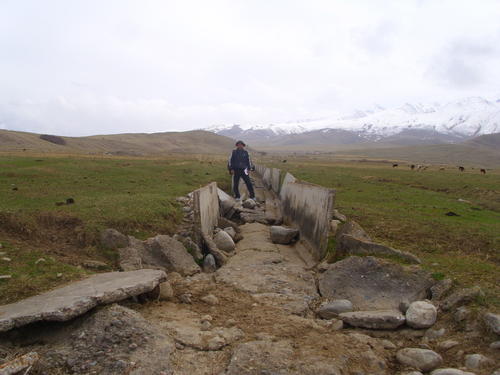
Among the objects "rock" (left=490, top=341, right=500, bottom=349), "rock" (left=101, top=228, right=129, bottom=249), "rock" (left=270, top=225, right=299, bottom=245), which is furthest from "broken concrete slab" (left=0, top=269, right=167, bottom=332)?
"rock" (left=270, top=225, right=299, bottom=245)

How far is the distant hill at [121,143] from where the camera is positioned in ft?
202

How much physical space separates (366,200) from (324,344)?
40.5ft

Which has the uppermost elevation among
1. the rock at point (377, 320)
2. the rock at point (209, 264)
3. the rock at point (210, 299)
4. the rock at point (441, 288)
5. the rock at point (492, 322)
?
the rock at point (492, 322)

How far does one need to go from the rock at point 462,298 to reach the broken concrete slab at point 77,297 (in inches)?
165

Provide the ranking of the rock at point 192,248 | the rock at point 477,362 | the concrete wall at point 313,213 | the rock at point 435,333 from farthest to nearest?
the concrete wall at point 313,213
the rock at point 192,248
the rock at point 435,333
the rock at point 477,362

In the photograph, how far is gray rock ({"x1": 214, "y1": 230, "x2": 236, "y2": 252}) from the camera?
916 centimetres

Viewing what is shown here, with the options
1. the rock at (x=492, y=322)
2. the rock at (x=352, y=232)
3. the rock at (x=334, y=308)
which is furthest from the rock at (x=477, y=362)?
the rock at (x=352, y=232)

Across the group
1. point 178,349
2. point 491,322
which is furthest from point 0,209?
point 491,322

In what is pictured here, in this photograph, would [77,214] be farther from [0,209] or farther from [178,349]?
A: [178,349]

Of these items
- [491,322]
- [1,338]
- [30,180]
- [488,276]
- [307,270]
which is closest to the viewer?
[1,338]

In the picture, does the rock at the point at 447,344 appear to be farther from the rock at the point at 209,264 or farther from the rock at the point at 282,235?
the rock at the point at 282,235

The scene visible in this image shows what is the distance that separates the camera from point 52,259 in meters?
6.09

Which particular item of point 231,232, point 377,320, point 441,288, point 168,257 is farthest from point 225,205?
point 377,320

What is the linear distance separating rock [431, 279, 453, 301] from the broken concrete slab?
13.8ft
